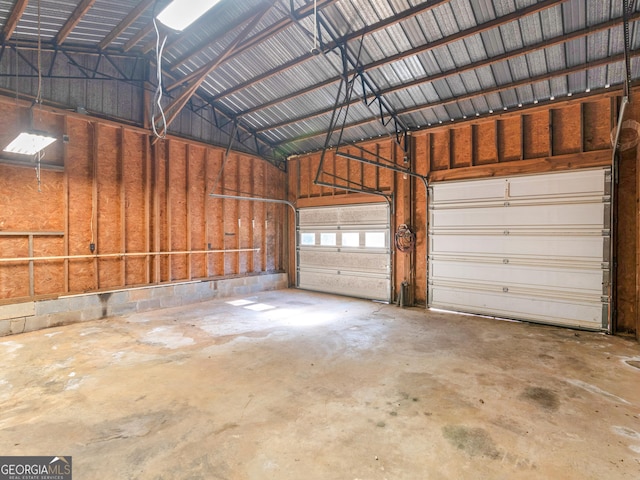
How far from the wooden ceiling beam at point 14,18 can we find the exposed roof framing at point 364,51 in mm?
26

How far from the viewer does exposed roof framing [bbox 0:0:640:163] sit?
203 inches

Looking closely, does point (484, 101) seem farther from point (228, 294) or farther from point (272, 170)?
point (228, 294)

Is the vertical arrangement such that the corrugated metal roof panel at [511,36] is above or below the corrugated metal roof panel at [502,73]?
above

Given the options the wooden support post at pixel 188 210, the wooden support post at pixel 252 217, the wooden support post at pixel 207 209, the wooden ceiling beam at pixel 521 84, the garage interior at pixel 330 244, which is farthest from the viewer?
the wooden support post at pixel 252 217

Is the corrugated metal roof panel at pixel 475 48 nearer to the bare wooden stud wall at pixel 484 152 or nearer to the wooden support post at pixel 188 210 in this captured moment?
the bare wooden stud wall at pixel 484 152

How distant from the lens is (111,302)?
6.96 m

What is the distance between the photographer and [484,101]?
22.3 feet

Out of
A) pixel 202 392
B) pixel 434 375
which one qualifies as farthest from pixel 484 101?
pixel 202 392

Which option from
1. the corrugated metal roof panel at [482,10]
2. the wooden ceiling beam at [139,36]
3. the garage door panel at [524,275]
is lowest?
the garage door panel at [524,275]

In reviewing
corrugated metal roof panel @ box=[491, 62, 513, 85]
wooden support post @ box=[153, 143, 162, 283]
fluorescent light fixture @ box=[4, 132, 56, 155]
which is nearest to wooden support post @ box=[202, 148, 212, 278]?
wooden support post @ box=[153, 143, 162, 283]

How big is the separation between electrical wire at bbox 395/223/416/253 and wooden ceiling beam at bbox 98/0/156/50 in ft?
21.6

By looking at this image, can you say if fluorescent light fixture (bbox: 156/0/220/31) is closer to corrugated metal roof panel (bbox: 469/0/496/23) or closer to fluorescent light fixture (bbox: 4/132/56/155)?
fluorescent light fixture (bbox: 4/132/56/155)

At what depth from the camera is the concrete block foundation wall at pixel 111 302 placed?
19.0 ft

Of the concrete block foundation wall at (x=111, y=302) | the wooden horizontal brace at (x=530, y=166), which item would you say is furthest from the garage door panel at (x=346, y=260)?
the wooden horizontal brace at (x=530, y=166)
